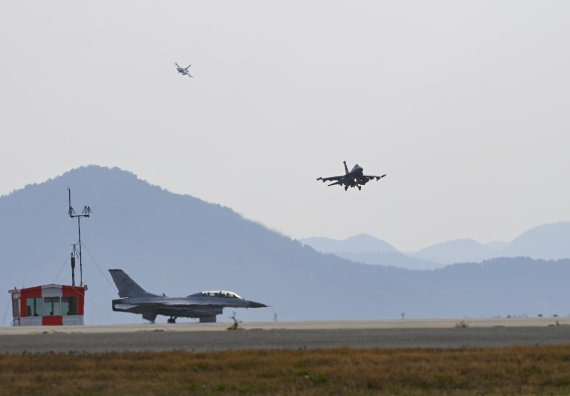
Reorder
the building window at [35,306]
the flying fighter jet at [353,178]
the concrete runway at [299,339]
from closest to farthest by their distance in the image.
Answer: the concrete runway at [299,339] → the flying fighter jet at [353,178] → the building window at [35,306]

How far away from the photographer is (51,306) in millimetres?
116188

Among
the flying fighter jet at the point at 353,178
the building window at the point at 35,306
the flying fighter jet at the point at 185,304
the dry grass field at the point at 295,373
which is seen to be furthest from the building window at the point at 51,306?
the dry grass field at the point at 295,373

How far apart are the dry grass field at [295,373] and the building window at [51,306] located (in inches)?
2616

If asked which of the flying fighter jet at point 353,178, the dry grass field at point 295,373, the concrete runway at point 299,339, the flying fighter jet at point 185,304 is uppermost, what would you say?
the flying fighter jet at point 353,178

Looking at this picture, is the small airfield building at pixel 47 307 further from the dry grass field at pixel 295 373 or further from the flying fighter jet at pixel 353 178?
the dry grass field at pixel 295 373

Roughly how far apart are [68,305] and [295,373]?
77.8 metres

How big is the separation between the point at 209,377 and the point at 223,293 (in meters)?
74.3

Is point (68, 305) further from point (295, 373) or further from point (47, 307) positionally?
point (295, 373)

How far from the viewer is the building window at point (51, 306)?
116 m

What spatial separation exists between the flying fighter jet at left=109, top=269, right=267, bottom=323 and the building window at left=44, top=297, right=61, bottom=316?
18.6 feet

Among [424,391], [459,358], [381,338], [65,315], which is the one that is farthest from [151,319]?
[424,391]

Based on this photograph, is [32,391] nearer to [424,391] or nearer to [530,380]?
[424,391]

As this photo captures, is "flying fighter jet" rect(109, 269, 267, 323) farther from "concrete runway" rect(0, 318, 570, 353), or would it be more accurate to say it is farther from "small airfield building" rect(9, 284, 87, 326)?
"concrete runway" rect(0, 318, 570, 353)

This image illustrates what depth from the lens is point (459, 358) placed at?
46.5m
